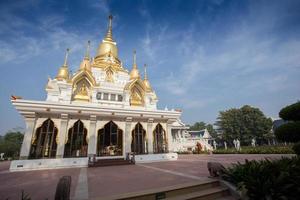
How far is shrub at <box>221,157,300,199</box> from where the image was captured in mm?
3928

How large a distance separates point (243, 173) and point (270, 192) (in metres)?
0.93

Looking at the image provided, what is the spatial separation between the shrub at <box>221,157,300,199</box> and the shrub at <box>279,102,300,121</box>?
74.8 inches

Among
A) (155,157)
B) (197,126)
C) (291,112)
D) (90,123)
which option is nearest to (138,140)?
(155,157)

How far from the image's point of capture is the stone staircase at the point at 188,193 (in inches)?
165

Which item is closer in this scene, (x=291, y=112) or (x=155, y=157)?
(x=291, y=112)

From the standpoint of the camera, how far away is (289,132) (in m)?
5.87

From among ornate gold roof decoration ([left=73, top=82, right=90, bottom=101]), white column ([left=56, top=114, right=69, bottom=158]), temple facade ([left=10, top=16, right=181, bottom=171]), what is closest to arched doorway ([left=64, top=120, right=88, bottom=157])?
temple facade ([left=10, top=16, right=181, bottom=171])

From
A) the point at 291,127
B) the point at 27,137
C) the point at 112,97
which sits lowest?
the point at 291,127

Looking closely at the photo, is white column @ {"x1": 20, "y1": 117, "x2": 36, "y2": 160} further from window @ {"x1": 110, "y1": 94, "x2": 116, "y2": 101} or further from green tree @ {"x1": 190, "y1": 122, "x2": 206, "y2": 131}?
green tree @ {"x1": 190, "y1": 122, "x2": 206, "y2": 131}

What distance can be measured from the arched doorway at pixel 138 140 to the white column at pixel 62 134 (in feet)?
17.8

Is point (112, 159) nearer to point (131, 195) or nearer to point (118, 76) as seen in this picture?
point (131, 195)

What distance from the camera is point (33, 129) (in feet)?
36.9

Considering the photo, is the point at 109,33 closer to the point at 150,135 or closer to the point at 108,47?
the point at 108,47

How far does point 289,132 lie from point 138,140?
1077cm
